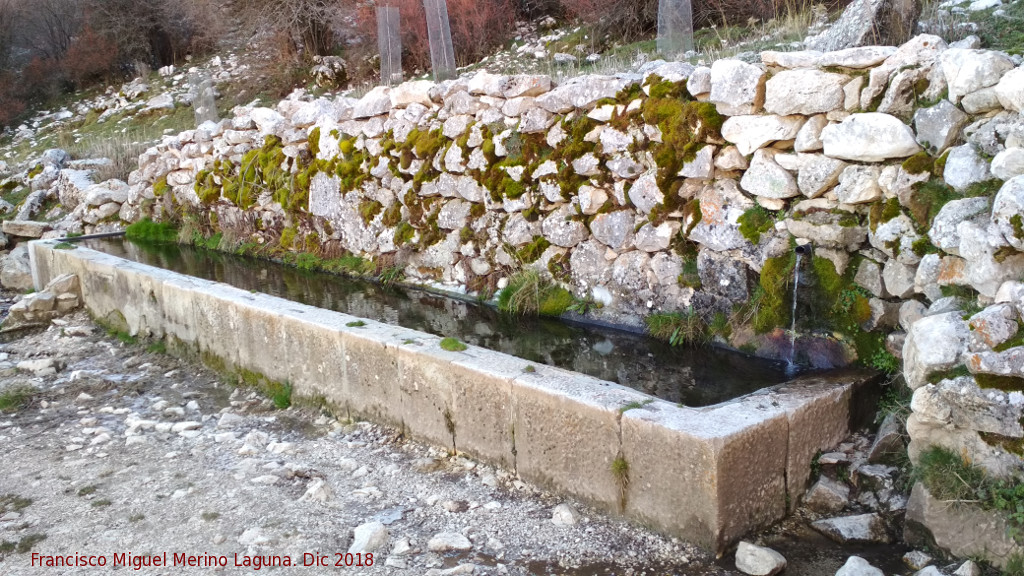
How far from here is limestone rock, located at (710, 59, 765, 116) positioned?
4434 millimetres

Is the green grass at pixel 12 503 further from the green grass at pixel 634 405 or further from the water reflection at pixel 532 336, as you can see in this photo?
the green grass at pixel 634 405

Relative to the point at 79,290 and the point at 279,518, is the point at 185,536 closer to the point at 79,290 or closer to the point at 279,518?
the point at 279,518

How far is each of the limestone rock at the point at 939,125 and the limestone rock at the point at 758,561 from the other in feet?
6.43

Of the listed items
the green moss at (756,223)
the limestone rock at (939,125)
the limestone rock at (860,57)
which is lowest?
the green moss at (756,223)

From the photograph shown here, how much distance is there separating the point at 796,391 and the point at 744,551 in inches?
30.2

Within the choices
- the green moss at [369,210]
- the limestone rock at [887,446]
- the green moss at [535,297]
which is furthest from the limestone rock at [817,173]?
the green moss at [369,210]

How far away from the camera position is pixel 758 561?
9.49 feet

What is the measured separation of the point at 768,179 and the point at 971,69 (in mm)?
1136

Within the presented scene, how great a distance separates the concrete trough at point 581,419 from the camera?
9.93ft

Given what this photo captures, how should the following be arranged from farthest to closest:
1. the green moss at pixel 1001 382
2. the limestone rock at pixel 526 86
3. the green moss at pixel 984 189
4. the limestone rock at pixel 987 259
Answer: the limestone rock at pixel 526 86, the green moss at pixel 984 189, the limestone rock at pixel 987 259, the green moss at pixel 1001 382

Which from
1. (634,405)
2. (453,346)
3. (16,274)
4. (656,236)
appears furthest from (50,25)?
(634,405)

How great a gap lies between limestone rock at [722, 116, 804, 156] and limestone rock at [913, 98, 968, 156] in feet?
2.14

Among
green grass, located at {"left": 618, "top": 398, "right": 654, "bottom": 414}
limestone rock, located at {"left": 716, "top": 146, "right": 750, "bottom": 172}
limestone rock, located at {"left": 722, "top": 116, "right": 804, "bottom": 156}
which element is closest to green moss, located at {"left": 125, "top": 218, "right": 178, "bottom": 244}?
limestone rock, located at {"left": 716, "top": 146, "right": 750, "bottom": 172}

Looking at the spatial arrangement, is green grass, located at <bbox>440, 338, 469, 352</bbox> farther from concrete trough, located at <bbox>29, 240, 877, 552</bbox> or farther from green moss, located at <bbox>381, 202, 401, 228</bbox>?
green moss, located at <bbox>381, 202, 401, 228</bbox>
